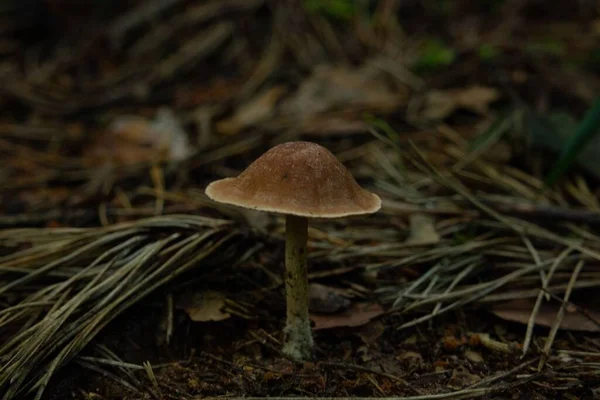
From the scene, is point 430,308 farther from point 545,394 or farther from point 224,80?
point 224,80

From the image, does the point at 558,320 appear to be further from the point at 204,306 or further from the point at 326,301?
the point at 204,306

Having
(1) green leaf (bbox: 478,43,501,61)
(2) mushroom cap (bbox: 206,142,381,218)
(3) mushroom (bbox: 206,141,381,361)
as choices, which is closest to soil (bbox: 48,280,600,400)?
Result: (3) mushroom (bbox: 206,141,381,361)

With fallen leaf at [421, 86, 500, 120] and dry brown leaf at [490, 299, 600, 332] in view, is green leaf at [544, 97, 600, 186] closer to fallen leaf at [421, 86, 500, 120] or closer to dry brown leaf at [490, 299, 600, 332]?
dry brown leaf at [490, 299, 600, 332]

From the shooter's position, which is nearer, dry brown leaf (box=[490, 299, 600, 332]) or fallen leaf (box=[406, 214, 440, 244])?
dry brown leaf (box=[490, 299, 600, 332])

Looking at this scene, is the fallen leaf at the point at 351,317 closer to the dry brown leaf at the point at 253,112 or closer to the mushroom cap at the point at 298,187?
the mushroom cap at the point at 298,187

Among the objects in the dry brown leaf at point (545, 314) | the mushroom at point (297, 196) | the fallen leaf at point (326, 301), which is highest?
the mushroom at point (297, 196)

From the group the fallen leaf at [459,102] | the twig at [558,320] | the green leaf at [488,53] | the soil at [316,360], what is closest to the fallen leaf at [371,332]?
the soil at [316,360]
